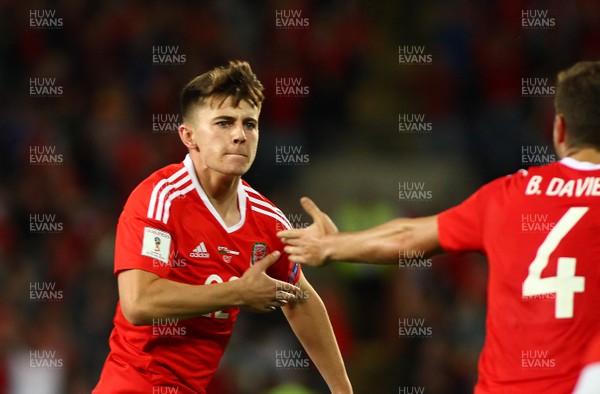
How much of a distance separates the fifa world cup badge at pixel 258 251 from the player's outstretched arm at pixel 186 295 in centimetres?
46

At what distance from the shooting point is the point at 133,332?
4.64 meters

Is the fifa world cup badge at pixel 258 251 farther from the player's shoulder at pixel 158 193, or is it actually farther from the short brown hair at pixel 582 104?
the short brown hair at pixel 582 104

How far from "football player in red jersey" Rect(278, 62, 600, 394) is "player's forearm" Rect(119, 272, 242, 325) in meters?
1.12

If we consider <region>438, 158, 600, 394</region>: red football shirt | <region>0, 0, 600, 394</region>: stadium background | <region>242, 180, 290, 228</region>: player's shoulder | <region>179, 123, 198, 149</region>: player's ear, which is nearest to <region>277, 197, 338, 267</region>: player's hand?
<region>438, 158, 600, 394</region>: red football shirt

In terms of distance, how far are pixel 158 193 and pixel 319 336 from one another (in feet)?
3.93

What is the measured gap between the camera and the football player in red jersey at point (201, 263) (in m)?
4.35

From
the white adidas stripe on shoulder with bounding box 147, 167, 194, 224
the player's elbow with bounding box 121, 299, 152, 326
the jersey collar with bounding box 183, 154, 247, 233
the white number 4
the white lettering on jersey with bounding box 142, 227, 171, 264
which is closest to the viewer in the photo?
the white number 4

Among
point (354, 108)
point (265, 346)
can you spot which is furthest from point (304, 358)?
point (354, 108)

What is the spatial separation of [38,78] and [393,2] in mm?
3843

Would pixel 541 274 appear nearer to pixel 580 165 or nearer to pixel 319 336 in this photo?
pixel 580 165

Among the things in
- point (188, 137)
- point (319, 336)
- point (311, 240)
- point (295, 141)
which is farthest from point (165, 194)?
point (295, 141)

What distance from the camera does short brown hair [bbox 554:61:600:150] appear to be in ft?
11.4

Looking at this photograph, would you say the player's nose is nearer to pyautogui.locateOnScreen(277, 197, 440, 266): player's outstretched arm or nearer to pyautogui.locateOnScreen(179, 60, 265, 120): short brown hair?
pyautogui.locateOnScreen(179, 60, 265, 120): short brown hair

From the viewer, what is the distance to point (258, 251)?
488cm
